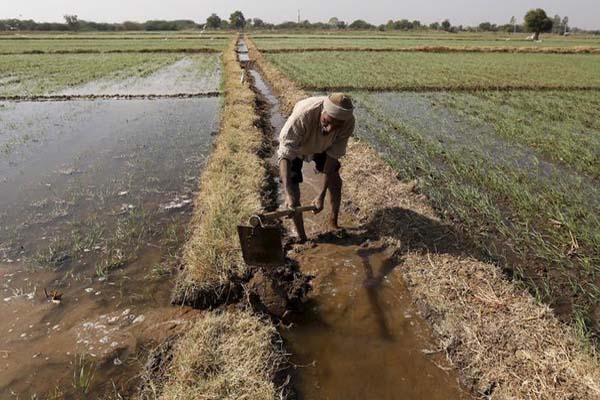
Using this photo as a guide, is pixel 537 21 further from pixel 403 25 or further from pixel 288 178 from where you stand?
pixel 288 178

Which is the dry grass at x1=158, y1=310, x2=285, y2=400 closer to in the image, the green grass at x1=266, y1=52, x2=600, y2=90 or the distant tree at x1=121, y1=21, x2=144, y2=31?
the green grass at x1=266, y1=52, x2=600, y2=90

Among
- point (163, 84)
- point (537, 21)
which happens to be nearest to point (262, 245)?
point (163, 84)

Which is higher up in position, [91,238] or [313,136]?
[313,136]

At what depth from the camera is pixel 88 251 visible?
12.6ft

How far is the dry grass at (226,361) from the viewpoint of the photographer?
2191 mm

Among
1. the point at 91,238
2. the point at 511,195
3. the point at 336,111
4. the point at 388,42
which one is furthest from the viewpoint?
the point at 388,42

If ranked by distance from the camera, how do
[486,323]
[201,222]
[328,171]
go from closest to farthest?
[486,323] < [328,171] < [201,222]

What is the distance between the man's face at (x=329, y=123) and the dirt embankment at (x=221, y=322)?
4.54 feet

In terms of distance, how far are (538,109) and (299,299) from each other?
30.1 ft

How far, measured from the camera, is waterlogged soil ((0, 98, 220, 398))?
2580 mm

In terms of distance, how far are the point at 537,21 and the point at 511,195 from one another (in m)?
57.4

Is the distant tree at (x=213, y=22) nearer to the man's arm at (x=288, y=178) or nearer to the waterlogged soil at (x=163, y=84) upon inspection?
the waterlogged soil at (x=163, y=84)

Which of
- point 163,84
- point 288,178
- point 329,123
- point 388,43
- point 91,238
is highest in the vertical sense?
point 388,43

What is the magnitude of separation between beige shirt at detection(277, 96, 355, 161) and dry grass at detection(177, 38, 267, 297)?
102cm
